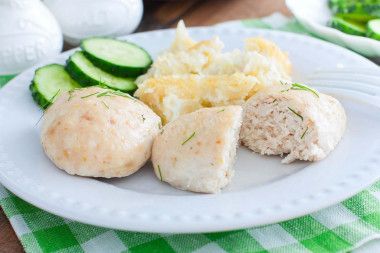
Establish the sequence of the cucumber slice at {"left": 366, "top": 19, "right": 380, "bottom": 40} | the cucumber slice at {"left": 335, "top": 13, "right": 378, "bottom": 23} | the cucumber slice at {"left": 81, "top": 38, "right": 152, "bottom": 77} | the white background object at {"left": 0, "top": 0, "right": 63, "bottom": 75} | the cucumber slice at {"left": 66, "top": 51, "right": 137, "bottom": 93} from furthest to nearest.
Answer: the cucumber slice at {"left": 335, "top": 13, "right": 378, "bottom": 23} < the cucumber slice at {"left": 366, "top": 19, "right": 380, "bottom": 40} < the white background object at {"left": 0, "top": 0, "right": 63, "bottom": 75} < the cucumber slice at {"left": 81, "top": 38, "right": 152, "bottom": 77} < the cucumber slice at {"left": 66, "top": 51, "right": 137, "bottom": 93}

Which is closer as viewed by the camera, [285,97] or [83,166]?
[83,166]

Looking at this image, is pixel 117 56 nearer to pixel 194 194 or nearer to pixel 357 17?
pixel 194 194

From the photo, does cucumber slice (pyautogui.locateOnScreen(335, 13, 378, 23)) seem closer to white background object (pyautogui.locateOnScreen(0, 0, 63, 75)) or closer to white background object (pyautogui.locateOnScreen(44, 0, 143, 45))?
white background object (pyautogui.locateOnScreen(44, 0, 143, 45))

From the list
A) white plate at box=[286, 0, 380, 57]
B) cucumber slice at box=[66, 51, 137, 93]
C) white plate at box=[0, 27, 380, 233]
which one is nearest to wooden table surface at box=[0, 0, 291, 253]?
white plate at box=[286, 0, 380, 57]

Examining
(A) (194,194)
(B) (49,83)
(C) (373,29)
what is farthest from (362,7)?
(A) (194,194)

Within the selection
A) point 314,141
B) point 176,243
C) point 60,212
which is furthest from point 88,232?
point 314,141

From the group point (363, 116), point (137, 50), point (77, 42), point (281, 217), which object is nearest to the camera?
point (281, 217)

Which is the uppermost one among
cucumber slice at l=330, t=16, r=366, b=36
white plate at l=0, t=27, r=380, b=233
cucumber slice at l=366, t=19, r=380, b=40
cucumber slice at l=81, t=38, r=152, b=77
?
cucumber slice at l=366, t=19, r=380, b=40

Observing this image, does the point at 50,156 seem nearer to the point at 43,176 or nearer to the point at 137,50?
the point at 43,176
